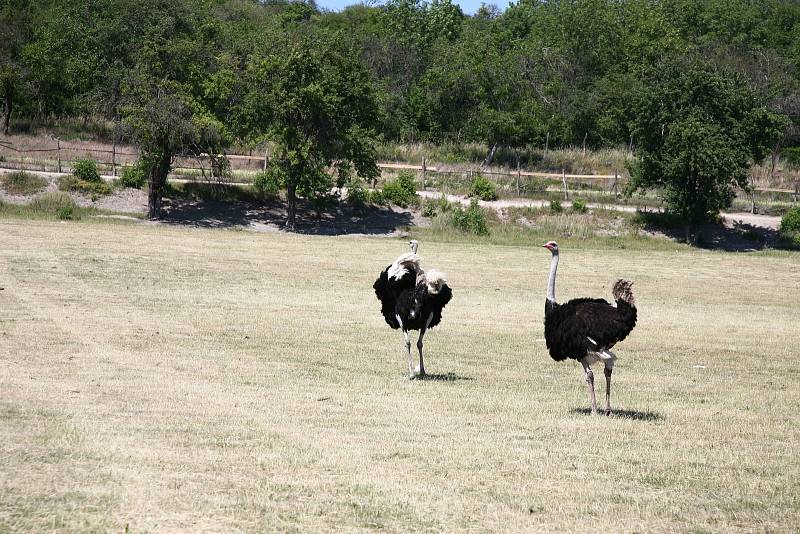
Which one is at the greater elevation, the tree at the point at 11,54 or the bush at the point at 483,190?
the tree at the point at 11,54

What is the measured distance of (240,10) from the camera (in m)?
120

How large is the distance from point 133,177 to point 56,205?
431 centimetres

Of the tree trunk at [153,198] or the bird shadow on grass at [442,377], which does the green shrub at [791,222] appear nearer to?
the tree trunk at [153,198]

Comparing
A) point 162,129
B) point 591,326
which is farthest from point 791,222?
point 591,326

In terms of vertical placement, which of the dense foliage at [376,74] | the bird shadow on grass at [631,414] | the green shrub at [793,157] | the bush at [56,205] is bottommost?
the bird shadow on grass at [631,414]

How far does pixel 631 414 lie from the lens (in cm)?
1468

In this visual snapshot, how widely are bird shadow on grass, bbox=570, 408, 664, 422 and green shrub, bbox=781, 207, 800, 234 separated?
1807 inches

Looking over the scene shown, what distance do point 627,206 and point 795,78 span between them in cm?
3642

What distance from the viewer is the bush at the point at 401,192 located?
5856 cm

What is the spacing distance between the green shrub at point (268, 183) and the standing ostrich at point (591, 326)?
1632 inches

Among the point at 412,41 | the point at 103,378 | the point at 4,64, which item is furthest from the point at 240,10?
the point at 103,378

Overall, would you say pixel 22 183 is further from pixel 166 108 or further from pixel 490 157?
pixel 490 157

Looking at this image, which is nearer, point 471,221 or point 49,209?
point 49,209

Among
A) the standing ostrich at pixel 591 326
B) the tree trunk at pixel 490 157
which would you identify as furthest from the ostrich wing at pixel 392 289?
the tree trunk at pixel 490 157
